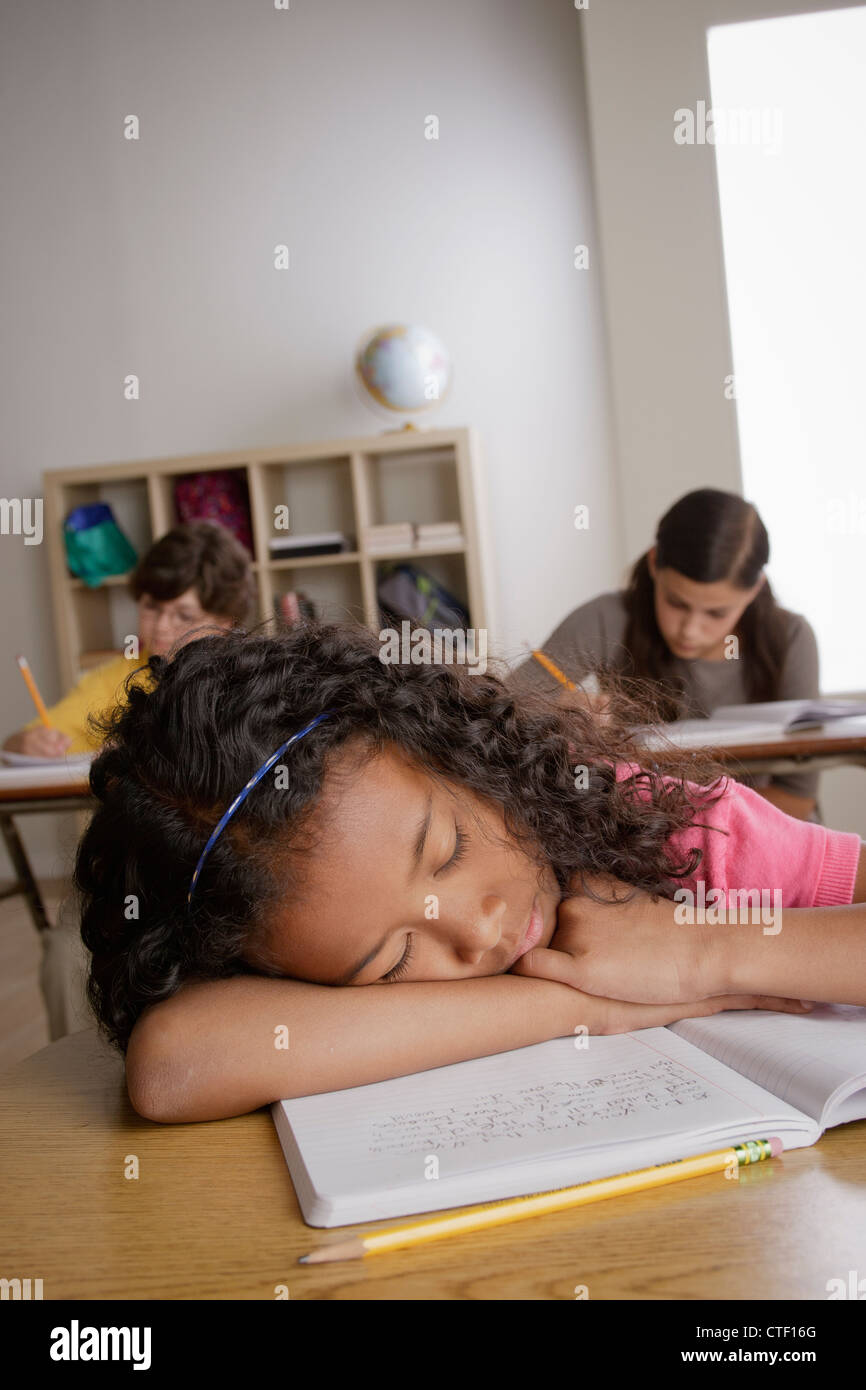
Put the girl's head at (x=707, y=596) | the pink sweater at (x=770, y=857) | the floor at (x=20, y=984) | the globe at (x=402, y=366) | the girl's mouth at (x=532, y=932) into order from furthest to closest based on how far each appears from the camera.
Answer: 1. the globe at (x=402, y=366)
2. the floor at (x=20, y=984)
3. the girl's head at (x=707, y=596)
4. the pink sweater at (x=770, y=857)
5. the girl's mouth at (x=532, y=932)

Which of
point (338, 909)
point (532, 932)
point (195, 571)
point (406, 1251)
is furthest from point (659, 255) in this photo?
point (406, 1251)

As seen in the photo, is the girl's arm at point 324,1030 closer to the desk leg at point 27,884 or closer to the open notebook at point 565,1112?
the open notebook at point 565,1112

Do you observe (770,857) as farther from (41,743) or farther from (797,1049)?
(41,743)

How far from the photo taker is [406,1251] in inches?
21.0

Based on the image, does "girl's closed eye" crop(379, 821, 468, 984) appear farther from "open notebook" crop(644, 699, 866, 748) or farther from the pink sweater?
"open notebook" crop(644, 699, 866, 748)

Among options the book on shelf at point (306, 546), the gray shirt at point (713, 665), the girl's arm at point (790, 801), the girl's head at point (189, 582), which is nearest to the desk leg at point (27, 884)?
the girl's head at point (189, 582)

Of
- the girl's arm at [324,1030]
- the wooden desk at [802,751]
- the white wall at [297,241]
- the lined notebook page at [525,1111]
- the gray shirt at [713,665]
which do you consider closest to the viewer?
the lined notebook page at [525,1111]

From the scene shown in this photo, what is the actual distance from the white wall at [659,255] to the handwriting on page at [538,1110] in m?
3.52

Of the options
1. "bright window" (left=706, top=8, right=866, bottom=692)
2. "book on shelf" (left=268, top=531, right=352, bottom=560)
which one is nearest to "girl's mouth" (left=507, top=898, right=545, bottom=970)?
"bright window" (left=706, top=8, right=866, bottom=692)

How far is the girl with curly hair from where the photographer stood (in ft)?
2.51

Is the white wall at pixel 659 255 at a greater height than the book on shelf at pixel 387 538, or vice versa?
the white wall at pixel 659 255

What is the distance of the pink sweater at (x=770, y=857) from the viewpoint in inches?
39.3

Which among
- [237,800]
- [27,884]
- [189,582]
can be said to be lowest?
[27,884]

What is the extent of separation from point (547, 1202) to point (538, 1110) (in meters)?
0.10
